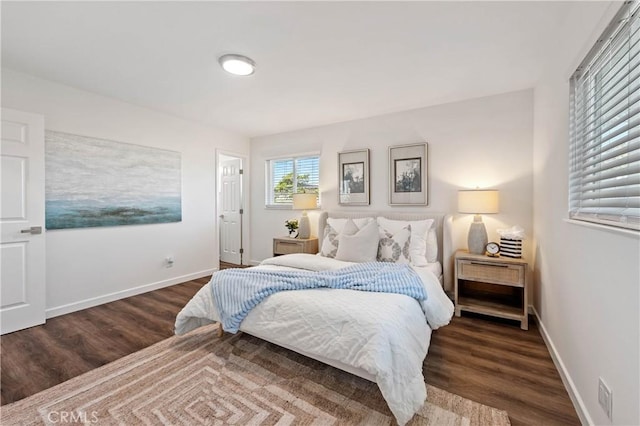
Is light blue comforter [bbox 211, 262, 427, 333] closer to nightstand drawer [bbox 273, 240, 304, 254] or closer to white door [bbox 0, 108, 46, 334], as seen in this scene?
nightstand drawer [bbox 273, 240, 304, 254]

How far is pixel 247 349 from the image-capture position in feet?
6.91

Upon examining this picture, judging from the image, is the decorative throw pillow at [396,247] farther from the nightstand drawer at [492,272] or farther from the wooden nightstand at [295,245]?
the wooden nightstand at [295,245]

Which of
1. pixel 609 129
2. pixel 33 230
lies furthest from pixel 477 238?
pixel 33 230

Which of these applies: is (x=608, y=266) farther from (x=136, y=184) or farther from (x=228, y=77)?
(x=136, y=184)

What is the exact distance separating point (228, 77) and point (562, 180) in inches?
117

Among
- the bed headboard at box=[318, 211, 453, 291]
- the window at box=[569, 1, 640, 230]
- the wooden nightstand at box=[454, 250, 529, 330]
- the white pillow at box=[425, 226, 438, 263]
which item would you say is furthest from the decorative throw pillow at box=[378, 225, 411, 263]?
the window at box=[569, 1, 640, 230]

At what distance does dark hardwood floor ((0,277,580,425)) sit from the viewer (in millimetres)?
1603

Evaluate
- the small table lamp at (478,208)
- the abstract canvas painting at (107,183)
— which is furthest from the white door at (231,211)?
the small table lamp at (478,208)

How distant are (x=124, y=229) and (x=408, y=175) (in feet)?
12.2

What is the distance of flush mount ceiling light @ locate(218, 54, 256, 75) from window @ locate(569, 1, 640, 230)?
91.4 inches

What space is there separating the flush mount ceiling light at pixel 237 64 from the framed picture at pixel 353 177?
1863 millimetres

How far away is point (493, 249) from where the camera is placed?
2.74 metres

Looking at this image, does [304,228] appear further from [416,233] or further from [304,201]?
[416,233]

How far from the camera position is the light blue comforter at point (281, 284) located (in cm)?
192
